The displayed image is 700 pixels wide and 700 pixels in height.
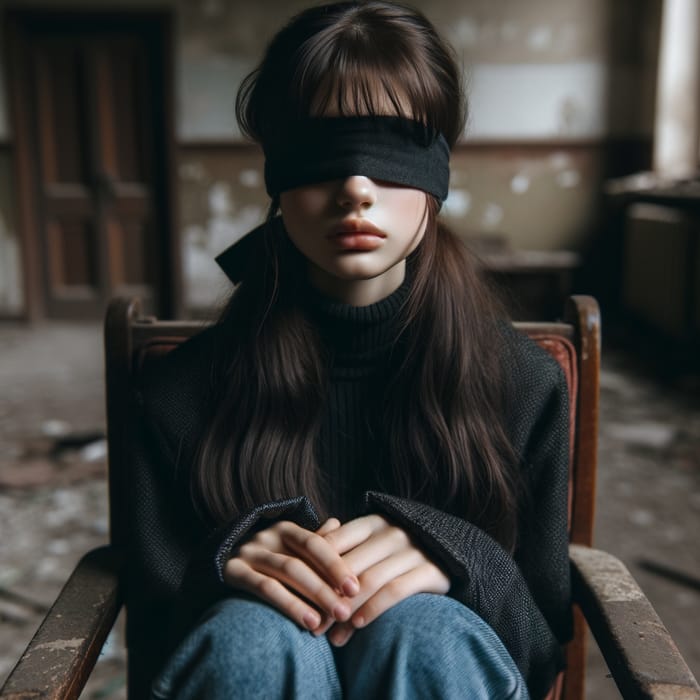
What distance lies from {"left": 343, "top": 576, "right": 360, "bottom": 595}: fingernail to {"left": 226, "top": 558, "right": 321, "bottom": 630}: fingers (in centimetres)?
4

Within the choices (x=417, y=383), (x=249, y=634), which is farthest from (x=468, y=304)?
(x=249, y=634)

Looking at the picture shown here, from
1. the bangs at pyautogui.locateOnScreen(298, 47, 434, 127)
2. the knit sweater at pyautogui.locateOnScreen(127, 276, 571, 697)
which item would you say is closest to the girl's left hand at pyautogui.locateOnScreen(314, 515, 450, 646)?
the knit sweater at pyautogui.locateOnScreen(127, 276, 571, 697)

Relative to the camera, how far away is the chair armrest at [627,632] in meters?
0.83

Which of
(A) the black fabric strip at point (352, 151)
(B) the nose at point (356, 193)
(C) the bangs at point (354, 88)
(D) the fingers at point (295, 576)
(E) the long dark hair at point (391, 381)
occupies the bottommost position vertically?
(D) the fingers at point (295, 576)

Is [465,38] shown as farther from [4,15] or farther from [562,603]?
[562,603]

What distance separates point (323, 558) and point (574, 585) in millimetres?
436

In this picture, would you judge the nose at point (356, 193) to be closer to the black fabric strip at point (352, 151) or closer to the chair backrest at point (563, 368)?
the black fabric strip at point (352, 151)

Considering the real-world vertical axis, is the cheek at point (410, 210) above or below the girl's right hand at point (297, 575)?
above

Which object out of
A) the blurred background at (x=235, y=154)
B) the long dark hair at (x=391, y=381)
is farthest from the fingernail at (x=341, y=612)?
the blurred background at (x=235, y=154)

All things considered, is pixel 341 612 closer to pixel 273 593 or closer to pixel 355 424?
pixel 273 593

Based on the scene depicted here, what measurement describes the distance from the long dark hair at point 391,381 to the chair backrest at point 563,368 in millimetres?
139

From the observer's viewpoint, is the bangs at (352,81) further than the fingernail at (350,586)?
Yes

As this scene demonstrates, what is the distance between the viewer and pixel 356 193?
3.20ft

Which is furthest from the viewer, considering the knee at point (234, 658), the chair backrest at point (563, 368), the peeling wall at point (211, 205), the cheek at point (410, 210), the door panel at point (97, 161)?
the peeling wall at point (211, 205)
